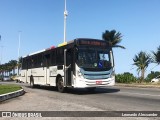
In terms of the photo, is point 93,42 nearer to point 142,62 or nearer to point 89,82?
point 89,82

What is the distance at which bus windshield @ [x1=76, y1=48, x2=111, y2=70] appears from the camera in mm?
20406

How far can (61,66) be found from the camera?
2252cm

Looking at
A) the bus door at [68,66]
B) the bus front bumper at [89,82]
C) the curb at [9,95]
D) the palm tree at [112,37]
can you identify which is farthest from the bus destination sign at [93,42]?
the palm tree at [112,37]

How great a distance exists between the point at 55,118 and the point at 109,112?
→ 194cm

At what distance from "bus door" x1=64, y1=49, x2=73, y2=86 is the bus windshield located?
2.61ft

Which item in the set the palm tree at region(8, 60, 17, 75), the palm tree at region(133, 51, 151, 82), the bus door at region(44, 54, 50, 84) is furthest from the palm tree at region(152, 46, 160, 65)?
the palm tree at region(8, 60, 17, 75)

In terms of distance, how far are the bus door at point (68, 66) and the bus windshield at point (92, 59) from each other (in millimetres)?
796

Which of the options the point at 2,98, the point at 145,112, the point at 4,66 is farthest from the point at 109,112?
the point at 4,66

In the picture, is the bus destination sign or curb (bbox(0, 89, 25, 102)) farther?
the bus destination sign

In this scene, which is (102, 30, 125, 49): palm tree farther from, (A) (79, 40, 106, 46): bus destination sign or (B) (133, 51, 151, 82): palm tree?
(A) (79, 40, 106, 46): bus destination sign

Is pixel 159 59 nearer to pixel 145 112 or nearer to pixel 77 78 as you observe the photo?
pixel 77 78

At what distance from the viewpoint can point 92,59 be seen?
20.6 meters

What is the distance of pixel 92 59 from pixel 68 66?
164 cm

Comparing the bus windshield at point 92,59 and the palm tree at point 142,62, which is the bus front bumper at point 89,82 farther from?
the palm tree at point 142,62
